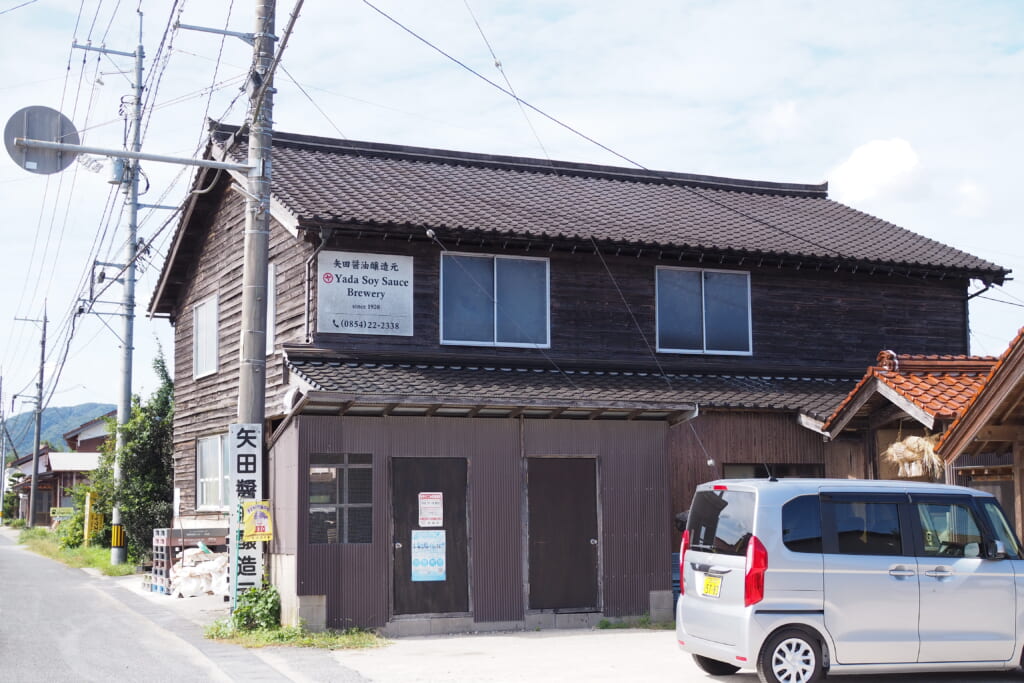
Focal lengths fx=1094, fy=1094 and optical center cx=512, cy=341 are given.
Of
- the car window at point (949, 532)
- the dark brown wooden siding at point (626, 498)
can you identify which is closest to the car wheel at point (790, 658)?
the car window at point (949, 532)

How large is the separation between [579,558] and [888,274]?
334 inches

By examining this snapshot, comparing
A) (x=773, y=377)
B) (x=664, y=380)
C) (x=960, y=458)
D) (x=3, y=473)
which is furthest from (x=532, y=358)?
(x=3, y=473)

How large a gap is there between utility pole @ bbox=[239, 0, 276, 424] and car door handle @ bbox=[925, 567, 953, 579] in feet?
26.7

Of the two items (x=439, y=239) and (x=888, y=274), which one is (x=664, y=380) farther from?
(x=888, y=274)

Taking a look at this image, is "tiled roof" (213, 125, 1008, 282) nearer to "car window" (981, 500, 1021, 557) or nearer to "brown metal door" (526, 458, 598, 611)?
"brown metal door" (526, 458, 598, 611)

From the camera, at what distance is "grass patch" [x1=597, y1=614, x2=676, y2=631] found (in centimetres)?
1502

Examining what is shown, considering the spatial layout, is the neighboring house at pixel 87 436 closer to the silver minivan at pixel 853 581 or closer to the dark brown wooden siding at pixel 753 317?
the dark brown wooden siding at pixel 753 317

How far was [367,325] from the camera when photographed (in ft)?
52.3

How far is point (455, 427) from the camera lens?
1480cm

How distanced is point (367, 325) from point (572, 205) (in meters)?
5.04

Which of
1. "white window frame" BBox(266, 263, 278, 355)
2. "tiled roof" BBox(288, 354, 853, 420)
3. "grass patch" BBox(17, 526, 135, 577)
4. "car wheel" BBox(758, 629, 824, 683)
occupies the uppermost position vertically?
"white window frame" BBox(266, 263, 278, 355)

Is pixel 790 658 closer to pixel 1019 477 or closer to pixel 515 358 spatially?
pixel 1019 477

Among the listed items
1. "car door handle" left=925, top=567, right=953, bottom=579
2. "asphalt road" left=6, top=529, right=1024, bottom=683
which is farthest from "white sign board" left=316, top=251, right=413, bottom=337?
"car door handle" left=925, top=567, right=953, bottom=579

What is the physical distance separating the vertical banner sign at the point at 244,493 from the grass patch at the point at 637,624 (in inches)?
185
